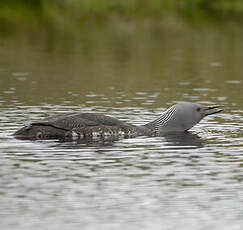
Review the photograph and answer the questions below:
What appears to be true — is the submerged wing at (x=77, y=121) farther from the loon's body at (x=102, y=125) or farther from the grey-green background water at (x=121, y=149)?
the grey-green background water at (x=121, y=149)

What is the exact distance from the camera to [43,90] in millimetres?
18828

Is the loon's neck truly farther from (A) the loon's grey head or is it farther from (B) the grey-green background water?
(B) the grey-green background water

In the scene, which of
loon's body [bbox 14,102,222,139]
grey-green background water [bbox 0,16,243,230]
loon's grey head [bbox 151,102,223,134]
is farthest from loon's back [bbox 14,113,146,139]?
loon's grey head [bbox 151,102,223,134]

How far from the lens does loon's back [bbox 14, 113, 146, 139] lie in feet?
42.5

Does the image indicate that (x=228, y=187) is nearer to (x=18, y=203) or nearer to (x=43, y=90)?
(x=18, y=203)

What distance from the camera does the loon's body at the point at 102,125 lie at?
511 inches

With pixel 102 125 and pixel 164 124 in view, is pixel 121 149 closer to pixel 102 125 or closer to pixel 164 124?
pixel 102 125

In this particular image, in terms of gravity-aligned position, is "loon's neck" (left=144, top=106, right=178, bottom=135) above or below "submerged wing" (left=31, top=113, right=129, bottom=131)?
below

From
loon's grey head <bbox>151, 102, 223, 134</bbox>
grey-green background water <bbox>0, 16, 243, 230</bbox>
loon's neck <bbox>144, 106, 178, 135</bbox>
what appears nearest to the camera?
grey-green background water <bbox>0, 16, 243, 230</bbox>

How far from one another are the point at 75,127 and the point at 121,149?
3.31ft

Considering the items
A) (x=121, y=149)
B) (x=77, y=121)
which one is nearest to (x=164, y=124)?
(x=77, y=121)

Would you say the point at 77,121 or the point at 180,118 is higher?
the point at 77,121

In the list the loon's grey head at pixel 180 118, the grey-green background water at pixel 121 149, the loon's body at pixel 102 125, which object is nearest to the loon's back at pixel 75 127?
the loon's body at pixel 102 125

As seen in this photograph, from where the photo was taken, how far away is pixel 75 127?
13.1 metres
